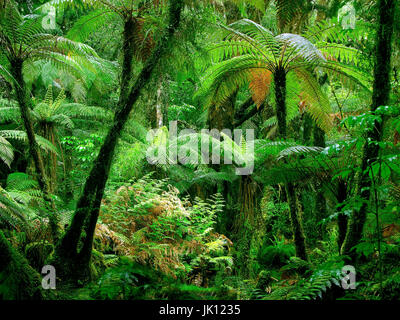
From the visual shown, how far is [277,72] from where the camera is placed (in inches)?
149

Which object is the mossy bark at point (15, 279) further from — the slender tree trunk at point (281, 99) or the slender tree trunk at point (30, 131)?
the slender tree trunk at point (281, 99)

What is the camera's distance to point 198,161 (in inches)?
185

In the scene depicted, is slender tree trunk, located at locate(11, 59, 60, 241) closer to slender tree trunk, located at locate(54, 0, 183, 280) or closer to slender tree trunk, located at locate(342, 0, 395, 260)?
slender tree trunk, located at locate(54, 0, 183, 280)

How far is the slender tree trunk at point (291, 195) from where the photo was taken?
3586mm

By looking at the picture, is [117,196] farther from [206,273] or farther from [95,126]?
[95,126]

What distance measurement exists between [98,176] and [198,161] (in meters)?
2.26

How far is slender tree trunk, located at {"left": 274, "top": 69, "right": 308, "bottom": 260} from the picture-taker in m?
3.59

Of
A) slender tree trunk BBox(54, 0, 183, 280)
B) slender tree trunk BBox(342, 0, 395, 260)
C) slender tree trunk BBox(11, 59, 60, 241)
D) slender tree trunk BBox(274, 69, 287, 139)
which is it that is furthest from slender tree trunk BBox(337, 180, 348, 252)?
slender tree trunk BBox(11, 59, 60, 241)

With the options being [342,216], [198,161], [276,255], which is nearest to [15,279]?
[198,161]

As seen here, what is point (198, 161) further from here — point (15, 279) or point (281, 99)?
point (15, 279)

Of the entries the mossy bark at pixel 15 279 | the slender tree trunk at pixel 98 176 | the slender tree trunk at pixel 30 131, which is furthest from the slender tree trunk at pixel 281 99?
the mossy bark at pixel 15 279

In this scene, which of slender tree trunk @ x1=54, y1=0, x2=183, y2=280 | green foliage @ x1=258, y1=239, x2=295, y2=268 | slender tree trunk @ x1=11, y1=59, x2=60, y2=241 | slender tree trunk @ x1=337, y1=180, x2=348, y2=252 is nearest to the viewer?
slender tree trunk @ x1=54, y1=0, x2=183, y2=280

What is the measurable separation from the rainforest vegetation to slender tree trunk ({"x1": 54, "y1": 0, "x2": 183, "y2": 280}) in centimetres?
1

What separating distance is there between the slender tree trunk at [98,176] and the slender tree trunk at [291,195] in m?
1.61
